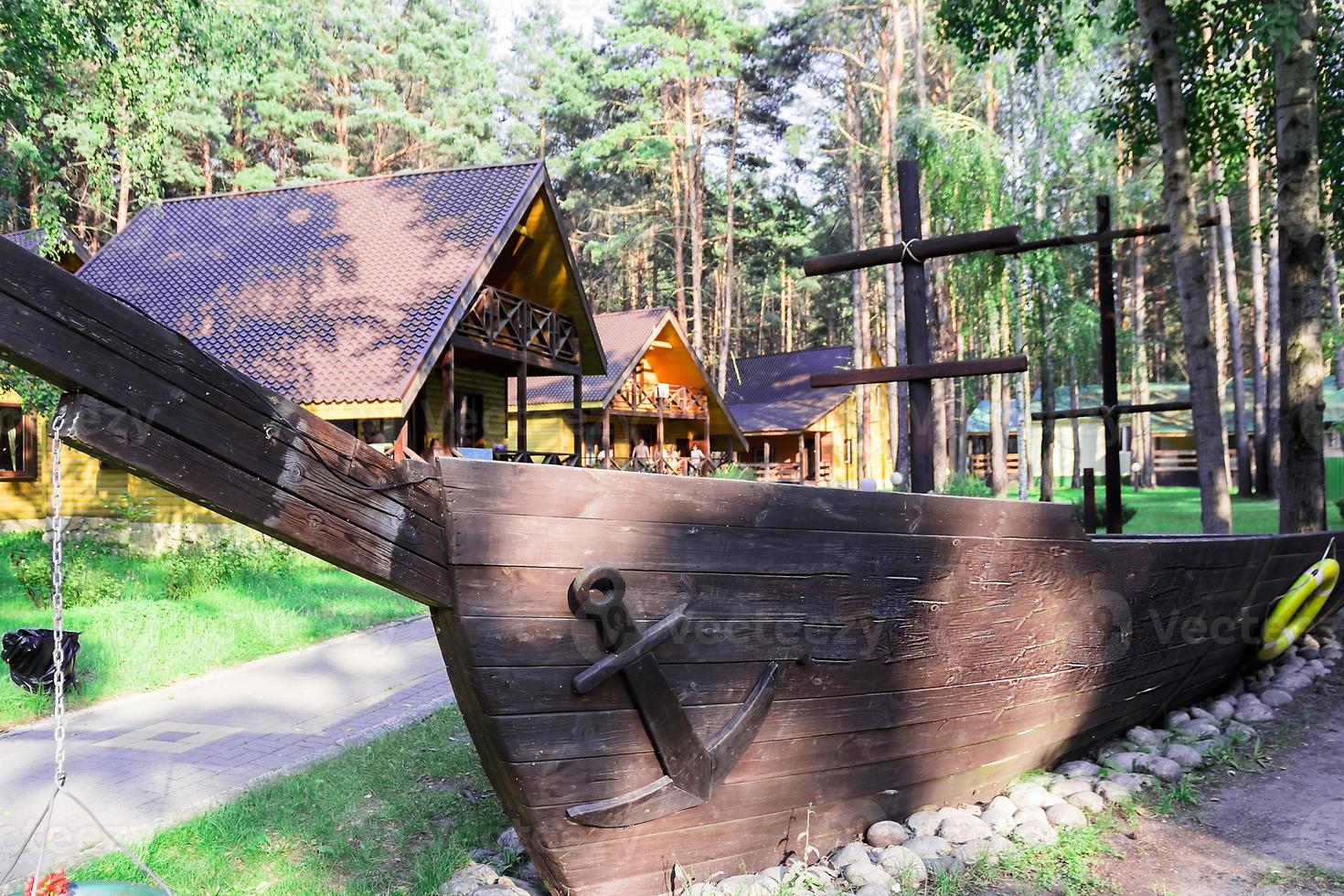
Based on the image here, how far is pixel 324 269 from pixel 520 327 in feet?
10.4

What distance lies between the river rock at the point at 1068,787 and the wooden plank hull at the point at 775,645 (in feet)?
0.40

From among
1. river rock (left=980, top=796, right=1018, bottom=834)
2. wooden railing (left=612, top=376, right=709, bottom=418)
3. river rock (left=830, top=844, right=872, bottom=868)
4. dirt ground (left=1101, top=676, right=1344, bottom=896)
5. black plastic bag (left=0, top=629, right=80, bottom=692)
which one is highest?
wooden railing (left=612, top=376, right=709, bottom=418)

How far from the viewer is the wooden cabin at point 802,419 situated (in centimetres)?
2941

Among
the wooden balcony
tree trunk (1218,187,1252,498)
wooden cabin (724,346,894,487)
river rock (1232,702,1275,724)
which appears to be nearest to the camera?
river rock (1232,702,1275,724)

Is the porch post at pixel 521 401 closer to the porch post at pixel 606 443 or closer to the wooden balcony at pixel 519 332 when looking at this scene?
the wooden balcony at pixel 519 332

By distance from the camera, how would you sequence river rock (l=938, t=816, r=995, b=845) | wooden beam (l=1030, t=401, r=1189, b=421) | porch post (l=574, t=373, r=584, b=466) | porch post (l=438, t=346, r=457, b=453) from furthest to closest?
porch post (l=574, t=373, r=584, b=466) → porch post (l=438, t=346, r=457, b=453) → wooden beam (l=1030, t=401, r=1189, b=421) → river rock (l=938, t=816, r=995, b=845)

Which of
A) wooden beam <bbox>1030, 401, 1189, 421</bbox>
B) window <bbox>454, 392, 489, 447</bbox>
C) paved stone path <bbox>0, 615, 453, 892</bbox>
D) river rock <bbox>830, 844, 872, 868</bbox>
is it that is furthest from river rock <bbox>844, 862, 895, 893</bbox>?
window <bbox>454, 392, 489, 447</bbox>

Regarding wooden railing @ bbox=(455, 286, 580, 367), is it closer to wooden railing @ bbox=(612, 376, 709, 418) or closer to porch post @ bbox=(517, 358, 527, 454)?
porch post @ bbox=(517, 358, 527, 454)

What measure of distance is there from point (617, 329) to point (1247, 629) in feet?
64.7

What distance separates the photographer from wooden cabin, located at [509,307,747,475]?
21.0 metres

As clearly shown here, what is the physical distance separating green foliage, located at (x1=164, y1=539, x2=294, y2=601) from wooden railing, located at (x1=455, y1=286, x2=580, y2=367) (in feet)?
13.3

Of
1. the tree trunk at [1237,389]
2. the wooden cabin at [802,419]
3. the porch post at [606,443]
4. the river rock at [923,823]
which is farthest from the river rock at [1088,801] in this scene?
the wooden cabin at [802,419]

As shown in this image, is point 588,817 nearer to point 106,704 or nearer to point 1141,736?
point 1141,736

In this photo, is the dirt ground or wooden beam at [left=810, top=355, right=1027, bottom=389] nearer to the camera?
the dirt ground
